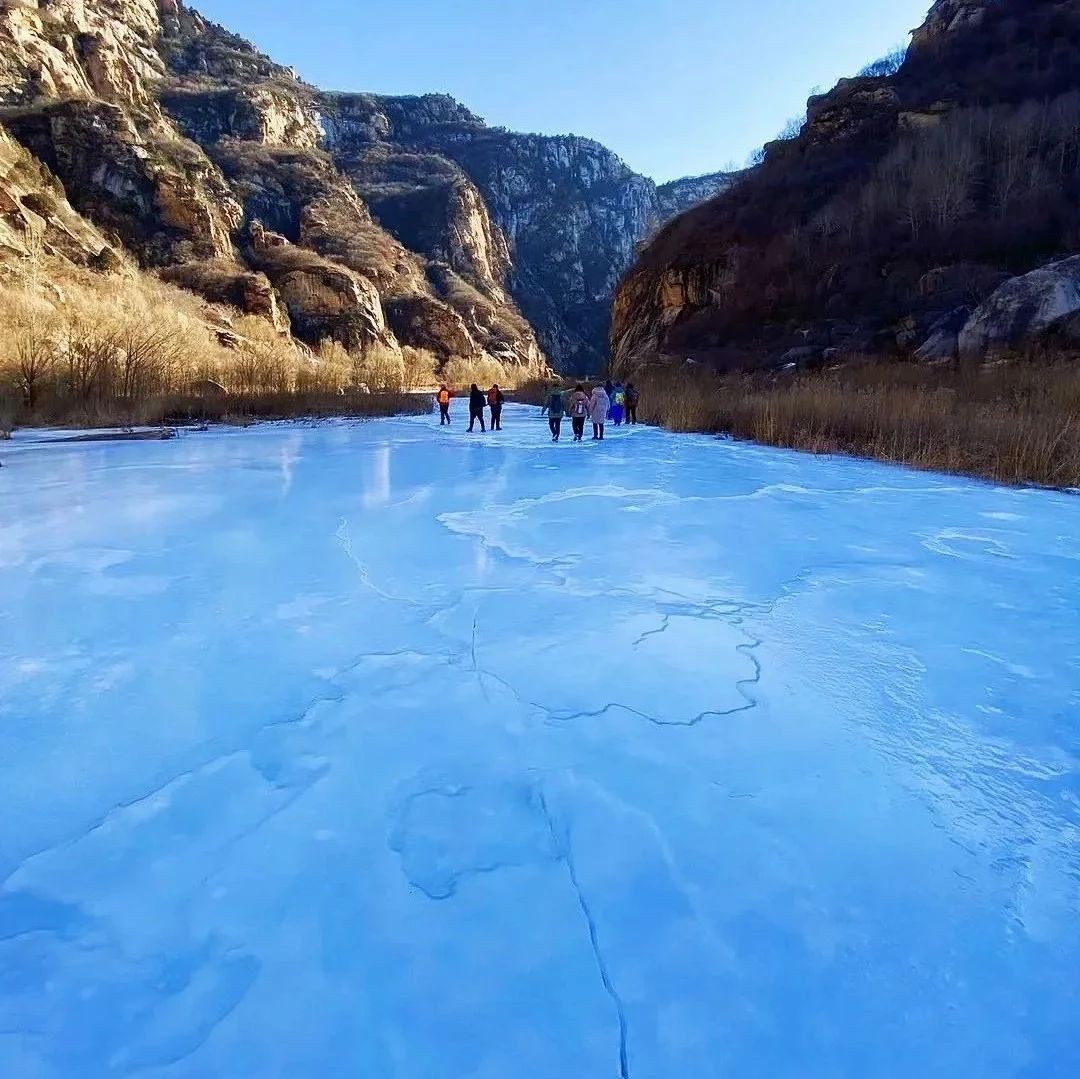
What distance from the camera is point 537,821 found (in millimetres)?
1819

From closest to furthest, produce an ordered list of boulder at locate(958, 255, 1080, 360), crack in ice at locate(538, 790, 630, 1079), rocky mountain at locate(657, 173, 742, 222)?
1. crack in ice at locate(538, 790, 630, 1079)
2. boulder at locate(958, 255, 1080, 360)
3. rocky mountain at locate(657, 173, 742, 222)

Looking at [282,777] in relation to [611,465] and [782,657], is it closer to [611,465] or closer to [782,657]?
Answer: [782,657]

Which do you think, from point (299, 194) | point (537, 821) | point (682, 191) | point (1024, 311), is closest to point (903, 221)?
point (1024, 311)

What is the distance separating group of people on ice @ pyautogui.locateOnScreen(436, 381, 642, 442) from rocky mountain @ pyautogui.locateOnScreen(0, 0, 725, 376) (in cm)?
2205

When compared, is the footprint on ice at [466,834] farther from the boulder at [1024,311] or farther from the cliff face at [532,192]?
the cliff face at [532,192]

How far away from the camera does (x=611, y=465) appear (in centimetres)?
973

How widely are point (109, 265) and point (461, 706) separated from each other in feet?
130

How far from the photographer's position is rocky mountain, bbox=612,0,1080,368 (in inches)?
730

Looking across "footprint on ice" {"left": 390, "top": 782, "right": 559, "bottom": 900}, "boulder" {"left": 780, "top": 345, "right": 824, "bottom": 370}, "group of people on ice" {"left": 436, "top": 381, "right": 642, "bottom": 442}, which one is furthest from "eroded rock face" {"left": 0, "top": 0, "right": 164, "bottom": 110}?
"footprint on ice" {"left": 390, "top": 782, "right": 559, "bottom": 900}

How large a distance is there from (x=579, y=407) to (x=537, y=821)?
1208cm

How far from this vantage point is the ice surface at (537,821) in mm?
1254

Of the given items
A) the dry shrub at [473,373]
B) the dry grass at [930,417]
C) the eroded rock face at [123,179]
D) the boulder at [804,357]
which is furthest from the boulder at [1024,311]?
the eroded rock face at [123,179]

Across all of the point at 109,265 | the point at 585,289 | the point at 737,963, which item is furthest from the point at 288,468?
the point at 585,289

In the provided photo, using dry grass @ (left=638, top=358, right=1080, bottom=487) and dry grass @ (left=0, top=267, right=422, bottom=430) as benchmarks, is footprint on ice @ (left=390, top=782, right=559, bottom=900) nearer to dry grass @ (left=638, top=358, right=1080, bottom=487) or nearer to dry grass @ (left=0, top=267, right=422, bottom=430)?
dry grass @ (left=638, top=358, right=1080, bottom=487)
